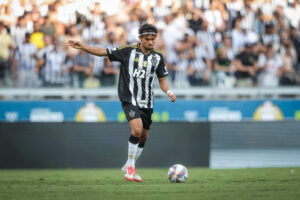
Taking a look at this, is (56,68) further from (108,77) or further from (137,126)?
(137,126)

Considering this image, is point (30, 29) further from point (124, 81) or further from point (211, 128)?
point (124, 81)

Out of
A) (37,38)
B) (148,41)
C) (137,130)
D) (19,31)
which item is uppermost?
(19,31)

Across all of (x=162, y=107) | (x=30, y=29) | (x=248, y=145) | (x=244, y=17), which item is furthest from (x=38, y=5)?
(x=248, y=145)

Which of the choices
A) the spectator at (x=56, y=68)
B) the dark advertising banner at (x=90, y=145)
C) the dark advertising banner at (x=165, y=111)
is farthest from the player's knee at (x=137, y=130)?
the spectator at (x=56, y=68)

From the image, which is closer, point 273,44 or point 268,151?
point 268,151

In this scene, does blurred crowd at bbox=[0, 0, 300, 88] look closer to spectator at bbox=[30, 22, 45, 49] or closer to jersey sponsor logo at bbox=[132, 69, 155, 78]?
spectator at bbox=[30, 22, 45, 49]

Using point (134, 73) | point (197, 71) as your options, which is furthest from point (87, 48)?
point (197, 71)

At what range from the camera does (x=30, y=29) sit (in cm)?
1477

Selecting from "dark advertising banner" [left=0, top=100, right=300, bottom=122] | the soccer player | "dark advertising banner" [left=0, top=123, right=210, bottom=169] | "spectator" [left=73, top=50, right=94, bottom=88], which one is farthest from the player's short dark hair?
"spectator" [left=73, top=50, right=94, bottom=88]

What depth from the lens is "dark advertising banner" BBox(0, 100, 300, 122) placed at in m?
13.8

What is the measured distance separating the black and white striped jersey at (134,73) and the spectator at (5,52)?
20.8 feet

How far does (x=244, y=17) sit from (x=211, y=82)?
93.7 inches

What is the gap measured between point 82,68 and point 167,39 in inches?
96.6

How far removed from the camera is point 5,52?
1434 cm
